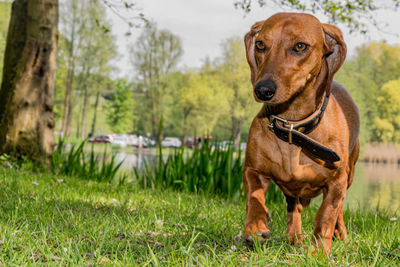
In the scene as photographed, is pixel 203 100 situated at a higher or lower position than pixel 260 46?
higher

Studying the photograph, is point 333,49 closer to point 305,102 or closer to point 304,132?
point 305,102

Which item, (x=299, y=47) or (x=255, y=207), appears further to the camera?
(x=255, y=207)

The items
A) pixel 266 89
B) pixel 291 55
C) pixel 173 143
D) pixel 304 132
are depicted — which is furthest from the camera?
pixel 173 143

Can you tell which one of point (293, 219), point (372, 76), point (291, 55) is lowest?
point (293, 219)

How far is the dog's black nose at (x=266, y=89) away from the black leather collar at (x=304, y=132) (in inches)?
15.8

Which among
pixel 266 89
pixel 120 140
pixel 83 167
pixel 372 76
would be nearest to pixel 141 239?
pixel 266 89

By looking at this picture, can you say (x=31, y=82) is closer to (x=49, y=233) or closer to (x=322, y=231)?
(x=49, y=233)

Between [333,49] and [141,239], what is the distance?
1.85m

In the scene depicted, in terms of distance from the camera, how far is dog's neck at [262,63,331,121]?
2.39 meters

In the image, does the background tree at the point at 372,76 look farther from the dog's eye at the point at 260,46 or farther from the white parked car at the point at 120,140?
the white parked car at the point at 120,140

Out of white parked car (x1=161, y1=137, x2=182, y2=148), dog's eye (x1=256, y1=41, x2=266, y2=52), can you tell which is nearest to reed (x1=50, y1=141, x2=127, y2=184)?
white parked car (x1=161, y1=137, x2=182, y2=148)

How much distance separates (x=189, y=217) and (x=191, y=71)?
3888 centimetres

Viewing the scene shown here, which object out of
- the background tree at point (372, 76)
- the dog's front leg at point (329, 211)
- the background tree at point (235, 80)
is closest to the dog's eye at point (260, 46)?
the dog's front leg at point (329, 211)

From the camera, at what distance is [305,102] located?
7.90 ft
